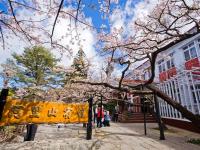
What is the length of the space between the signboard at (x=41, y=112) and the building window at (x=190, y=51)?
12953mm

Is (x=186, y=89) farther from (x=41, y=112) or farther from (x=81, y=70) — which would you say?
(x=41, y=112)

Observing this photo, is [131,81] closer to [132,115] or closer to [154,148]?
[132,115]

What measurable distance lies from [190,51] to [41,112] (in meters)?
15.4

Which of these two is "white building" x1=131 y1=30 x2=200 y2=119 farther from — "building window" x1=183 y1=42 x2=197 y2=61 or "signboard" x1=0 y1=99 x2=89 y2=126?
"signboard" x1=0 y1=99 x2=89 y2=126

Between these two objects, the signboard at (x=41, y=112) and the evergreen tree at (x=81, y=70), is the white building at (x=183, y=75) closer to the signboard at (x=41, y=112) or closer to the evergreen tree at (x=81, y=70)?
the evergreen tree at (x=81, y=70)

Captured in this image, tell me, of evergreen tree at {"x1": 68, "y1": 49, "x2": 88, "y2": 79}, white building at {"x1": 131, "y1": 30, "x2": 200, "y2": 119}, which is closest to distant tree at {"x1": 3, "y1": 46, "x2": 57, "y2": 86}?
evergreen tree at {"x1": 68, "y1": 49, "x2": 88, "y2": 79}

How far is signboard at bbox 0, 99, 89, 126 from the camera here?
22.6 ft

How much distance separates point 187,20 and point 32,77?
26134 millimetres

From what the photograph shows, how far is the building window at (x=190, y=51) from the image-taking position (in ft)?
55.1

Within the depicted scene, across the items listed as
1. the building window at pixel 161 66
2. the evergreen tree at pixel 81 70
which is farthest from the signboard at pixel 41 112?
the building window at pixel 161 66

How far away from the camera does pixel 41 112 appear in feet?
24.9

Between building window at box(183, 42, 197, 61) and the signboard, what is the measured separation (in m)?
13.0

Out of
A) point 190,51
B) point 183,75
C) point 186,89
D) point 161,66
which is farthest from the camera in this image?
point 161,66

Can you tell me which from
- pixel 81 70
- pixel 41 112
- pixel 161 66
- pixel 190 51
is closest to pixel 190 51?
pixel 190 51
